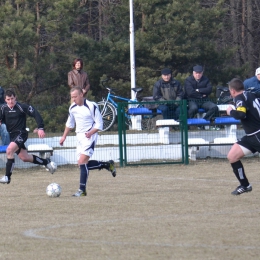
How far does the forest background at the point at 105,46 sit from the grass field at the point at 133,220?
36.1 ft

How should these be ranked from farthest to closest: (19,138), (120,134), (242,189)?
(120,134), (19,138), (242,189)

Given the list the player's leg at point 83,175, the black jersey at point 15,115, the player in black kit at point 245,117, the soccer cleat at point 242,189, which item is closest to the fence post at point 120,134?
the black jersey at point 15,115

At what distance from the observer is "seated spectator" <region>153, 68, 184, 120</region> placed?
17.7m

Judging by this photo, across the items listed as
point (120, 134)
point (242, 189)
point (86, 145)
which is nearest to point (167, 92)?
point (120, 134)

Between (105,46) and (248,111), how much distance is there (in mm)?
17671

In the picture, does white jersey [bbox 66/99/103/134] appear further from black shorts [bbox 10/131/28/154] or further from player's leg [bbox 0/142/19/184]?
black shorts [bbox 10/131/28/154]

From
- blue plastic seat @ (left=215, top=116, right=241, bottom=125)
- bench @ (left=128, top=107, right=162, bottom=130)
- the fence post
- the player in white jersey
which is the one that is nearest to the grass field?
the player in white jersey

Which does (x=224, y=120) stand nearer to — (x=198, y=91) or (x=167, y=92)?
(x=198, y=91)

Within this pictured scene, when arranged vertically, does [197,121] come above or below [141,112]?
below

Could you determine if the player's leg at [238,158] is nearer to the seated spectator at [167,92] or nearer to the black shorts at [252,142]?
the black shorts at [252,142]

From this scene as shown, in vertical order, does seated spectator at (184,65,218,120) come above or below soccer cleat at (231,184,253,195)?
above

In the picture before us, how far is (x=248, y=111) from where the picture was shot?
35.0ft

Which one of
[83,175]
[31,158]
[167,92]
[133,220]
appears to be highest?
[167,92]

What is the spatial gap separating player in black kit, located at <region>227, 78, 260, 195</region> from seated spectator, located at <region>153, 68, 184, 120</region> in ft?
22.1
